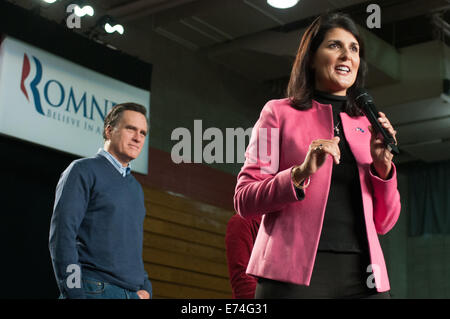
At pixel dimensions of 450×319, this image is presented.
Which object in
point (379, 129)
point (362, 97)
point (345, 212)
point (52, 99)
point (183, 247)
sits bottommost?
point (345, 212)

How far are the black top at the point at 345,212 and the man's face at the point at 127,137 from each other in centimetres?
111

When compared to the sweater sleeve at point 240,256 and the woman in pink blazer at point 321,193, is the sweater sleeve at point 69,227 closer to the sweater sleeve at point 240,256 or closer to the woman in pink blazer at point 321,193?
the sweater sleeve at point 240,256

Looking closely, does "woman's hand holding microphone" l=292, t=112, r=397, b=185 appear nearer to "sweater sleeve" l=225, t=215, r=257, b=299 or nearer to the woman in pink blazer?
the woman in pink blazer

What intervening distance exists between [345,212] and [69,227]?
100 centimetres

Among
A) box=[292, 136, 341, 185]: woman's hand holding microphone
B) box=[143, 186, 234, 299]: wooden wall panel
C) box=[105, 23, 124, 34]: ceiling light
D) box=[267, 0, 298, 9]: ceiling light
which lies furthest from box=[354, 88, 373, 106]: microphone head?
box=[143, 186, 234, 299]: wooden wall panel

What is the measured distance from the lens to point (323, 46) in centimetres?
142

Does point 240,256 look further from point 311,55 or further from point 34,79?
point 34,79

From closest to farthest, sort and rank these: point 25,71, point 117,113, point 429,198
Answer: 1. point 117,113
2. point 25,71
3. point 429,198

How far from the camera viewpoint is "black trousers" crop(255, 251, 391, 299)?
3.79 feet

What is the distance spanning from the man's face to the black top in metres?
1.11

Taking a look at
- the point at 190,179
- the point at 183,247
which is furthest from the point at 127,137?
the point at 190,179

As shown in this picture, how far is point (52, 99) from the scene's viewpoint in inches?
198

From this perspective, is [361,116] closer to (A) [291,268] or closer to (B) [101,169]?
(A) [291,268]

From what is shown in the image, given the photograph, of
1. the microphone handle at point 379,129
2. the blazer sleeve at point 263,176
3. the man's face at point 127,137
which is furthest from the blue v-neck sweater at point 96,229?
the microphone handle at point 379,129
